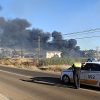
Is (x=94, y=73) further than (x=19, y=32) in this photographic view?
No

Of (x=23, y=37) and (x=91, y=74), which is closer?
(x=91, y=74)

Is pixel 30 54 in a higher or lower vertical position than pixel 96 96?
higher

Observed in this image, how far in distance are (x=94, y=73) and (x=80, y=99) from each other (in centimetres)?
248

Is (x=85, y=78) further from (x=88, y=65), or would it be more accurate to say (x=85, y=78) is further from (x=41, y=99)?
(x=41, y=99)

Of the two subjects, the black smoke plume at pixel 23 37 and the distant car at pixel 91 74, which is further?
the black smoke plume at pixel 23 37

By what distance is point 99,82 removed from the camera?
923 cm

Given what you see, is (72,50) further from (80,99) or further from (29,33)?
(80,99)

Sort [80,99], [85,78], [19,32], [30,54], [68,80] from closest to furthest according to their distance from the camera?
[80,99] → [85,78] → [68,80] → [19,32] → [30,54]

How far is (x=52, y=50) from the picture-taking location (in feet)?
364

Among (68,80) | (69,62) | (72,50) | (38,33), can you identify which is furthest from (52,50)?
(68,80)

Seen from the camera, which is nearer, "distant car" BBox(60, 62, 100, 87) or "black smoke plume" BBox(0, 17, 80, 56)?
"distant car" BBox(60, 62, 100, 87)

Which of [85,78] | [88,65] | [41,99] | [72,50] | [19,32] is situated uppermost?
[19,32]

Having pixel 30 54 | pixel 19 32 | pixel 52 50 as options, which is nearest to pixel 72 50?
pixel 52 50

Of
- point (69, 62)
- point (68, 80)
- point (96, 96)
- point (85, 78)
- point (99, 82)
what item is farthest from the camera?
point (69, 62)
